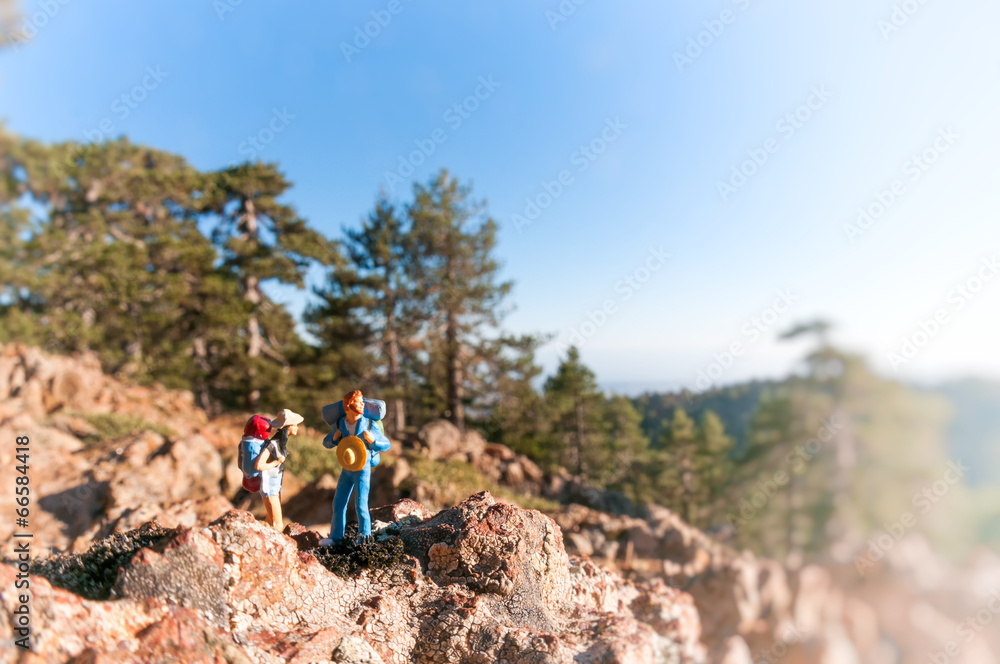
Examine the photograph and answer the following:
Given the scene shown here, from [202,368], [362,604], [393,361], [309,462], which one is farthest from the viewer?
[202,368]

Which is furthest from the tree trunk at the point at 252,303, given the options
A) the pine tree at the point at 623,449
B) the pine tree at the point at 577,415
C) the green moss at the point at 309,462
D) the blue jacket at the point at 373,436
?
the blue jacket at the point at 373,436

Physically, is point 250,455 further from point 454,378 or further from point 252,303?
point 252,303

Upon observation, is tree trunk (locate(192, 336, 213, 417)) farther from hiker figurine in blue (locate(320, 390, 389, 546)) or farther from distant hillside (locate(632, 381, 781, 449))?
distant hillside (locate(632, 381, 781, 449))

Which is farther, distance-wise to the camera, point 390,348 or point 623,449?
point 623,449

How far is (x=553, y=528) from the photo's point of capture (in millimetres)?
5512

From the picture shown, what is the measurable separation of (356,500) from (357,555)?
553 millimetres

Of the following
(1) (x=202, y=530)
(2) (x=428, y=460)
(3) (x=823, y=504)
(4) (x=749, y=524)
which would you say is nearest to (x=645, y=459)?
(4) (x=749, y=524)

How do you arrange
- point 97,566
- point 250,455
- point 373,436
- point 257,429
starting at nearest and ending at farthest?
point 97,566 → point 373,436 → point 250,455 → point 257,429

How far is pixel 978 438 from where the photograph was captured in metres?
13.3

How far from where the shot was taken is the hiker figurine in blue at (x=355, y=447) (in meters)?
5.01

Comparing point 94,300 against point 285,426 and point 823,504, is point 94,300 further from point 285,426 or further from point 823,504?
point 823,504

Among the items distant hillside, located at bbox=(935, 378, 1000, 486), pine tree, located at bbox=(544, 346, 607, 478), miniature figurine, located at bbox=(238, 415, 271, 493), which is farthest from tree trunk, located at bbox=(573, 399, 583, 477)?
miniature figurine, located at bbox=(238, 415, 271, 493)

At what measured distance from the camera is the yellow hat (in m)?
4.98

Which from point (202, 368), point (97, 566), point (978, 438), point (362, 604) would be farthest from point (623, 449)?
point (97, 566)
